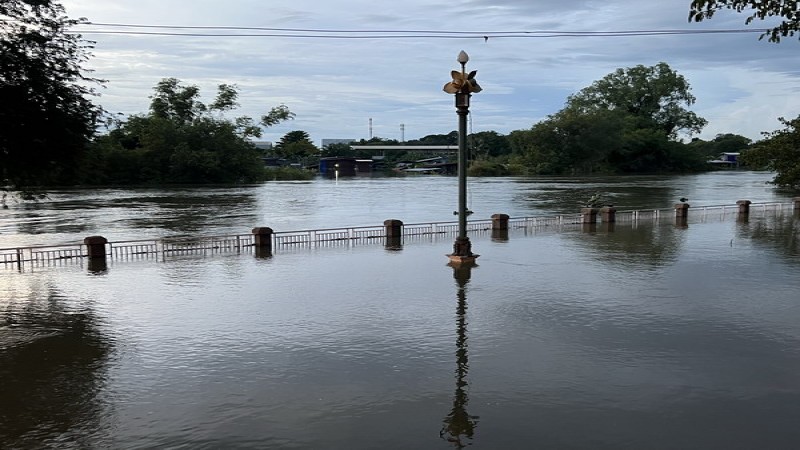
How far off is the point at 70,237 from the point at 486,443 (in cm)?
3081

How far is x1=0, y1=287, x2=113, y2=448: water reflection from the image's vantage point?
7133 millimetres

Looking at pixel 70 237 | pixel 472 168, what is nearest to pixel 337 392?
pixel 70 237

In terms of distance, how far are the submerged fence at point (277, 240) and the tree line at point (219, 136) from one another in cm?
260

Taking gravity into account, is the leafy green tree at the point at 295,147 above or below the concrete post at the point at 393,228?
above

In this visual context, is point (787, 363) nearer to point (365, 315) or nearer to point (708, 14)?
point (708, 14)

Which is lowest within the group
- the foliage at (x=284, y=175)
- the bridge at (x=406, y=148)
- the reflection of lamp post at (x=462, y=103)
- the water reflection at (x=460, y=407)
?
the water reflection at (x=460, y=407)

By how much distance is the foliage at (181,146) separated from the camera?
90875 millimetres

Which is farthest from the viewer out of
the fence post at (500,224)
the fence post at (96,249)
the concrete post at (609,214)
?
the concrete post at (609,214)

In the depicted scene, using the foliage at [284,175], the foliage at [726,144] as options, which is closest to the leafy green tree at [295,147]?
the foliage at [284,175]

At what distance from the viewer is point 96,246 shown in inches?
781

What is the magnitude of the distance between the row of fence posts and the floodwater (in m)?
1.01

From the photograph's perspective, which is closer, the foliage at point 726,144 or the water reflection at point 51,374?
the water reflection at point 51,374

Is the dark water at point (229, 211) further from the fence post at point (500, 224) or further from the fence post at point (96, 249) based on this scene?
the fence post at point (500, 224)

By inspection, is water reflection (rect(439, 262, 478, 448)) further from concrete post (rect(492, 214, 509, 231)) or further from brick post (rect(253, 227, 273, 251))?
concrete post (rect(492, 214, 509, 231))
